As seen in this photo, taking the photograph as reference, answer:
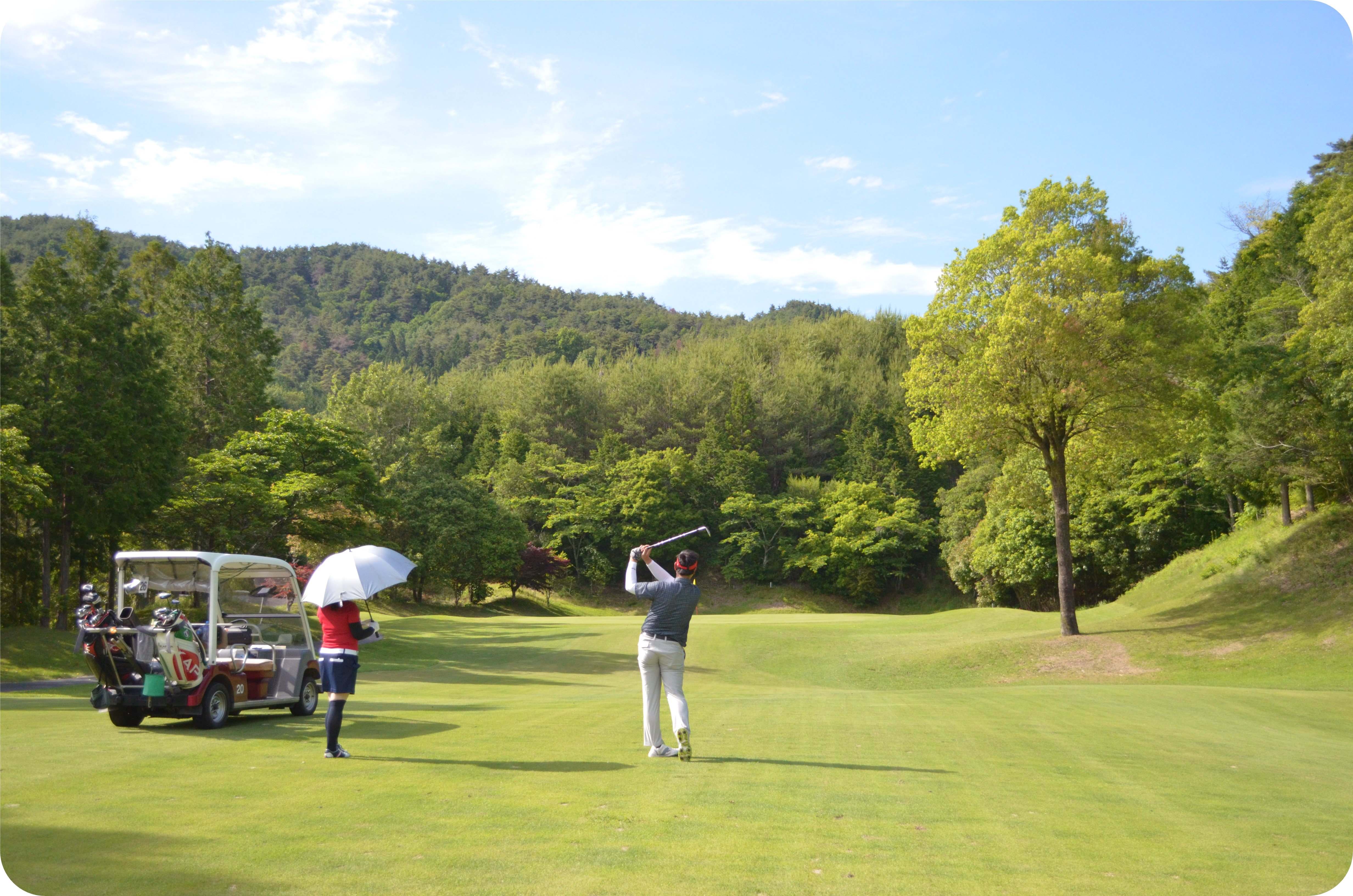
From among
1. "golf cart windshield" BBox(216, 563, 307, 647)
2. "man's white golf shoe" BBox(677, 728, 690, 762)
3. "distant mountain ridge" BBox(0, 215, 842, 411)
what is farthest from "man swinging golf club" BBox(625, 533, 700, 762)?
"distant mountain ridge" BBox(0, 215, 842, 411)

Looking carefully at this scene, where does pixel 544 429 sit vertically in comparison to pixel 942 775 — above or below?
above

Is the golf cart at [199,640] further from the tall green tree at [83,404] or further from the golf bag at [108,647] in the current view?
the tall green tree at [83,404]

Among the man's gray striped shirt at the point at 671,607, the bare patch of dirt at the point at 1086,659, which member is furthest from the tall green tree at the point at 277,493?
the man's gray striped shirt at the point at 671,607

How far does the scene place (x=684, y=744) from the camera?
9.52 metres

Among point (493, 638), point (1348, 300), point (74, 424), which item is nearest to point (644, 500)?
point (493, 638)

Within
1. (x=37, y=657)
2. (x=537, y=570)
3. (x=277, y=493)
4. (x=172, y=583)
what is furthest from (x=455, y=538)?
(x=172, y=583)

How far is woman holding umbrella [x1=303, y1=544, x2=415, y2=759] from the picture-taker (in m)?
9.66

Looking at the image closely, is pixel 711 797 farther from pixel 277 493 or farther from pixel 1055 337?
pixel 277 493

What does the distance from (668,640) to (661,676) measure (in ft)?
1.41

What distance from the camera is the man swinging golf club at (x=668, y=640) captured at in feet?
31.3

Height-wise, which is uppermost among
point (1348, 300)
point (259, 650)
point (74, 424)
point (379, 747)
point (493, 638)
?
point (1348, 300)

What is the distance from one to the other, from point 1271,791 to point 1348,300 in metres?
25.5

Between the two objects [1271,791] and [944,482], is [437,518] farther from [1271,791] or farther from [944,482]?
[1271,791]

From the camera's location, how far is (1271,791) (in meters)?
9.06
